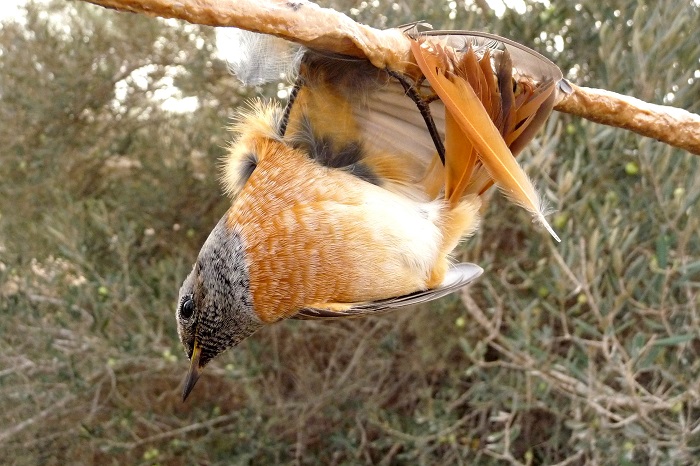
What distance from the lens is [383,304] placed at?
1.60 m

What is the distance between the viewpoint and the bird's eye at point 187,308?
1829 mm

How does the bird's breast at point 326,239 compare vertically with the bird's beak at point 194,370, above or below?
above

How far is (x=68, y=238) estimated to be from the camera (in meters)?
3.06

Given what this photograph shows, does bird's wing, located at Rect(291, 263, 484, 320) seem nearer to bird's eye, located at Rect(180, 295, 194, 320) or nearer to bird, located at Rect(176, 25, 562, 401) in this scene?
bird, located at Rect(176, 25, 562, 401)

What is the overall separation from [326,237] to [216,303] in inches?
14.1

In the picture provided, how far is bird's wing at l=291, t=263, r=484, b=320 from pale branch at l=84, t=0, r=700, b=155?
60 cm

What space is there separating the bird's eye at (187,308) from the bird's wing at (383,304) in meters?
0.32

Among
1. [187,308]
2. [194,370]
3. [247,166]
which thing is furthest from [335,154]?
[194,370]

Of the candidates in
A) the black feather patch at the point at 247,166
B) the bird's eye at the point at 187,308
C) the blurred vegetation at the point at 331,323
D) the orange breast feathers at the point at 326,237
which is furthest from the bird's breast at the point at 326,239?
the blurred vegetation at the point at 331,323

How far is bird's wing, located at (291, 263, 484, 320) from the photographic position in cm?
157

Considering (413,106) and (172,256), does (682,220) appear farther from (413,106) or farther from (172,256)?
(172,256)

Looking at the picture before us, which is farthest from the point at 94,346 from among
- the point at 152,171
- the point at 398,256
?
the point at 398,256

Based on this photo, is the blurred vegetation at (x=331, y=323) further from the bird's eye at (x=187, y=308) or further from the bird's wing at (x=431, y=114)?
the bird's eye at (x=187, y=308)

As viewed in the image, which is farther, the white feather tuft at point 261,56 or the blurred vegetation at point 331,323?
the blurred vegetation at point 331,323
